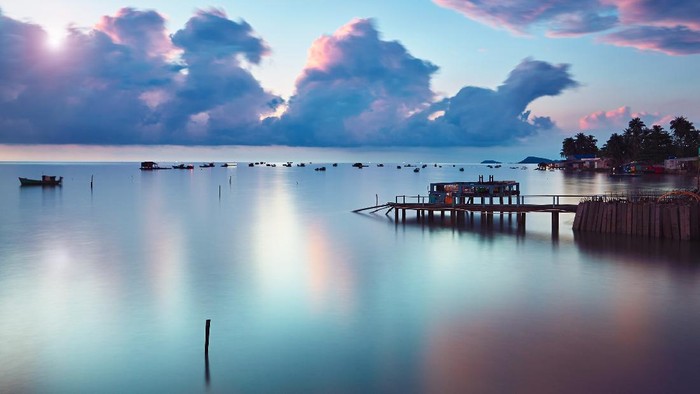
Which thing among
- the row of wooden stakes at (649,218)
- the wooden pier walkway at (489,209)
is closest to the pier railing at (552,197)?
the wooden pier walkway at (489,209)

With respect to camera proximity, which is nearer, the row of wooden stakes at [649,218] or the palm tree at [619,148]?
the row of wooden stakes at [649,218]

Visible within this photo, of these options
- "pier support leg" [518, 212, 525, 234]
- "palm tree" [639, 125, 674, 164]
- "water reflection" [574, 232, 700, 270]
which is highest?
"palm tree" [639, 125, 674, 164]

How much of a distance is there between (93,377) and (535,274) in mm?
25081

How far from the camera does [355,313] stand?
25656mm

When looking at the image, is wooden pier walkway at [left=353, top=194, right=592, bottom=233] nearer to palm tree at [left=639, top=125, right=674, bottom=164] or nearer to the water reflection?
the water reflection

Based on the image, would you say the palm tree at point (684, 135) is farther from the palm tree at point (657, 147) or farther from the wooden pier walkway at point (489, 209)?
the wooden pier walkway at point (489, 209)

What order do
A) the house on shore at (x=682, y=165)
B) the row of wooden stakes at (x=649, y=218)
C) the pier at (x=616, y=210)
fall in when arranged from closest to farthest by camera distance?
1. the row of wooden stakes at (x=649, y=218)
2. the pier at (x=616, y=210)
3. the house on shore at (x=682, y=165)

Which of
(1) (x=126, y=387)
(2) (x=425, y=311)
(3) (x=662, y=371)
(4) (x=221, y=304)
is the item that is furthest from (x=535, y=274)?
(1) (x=126, y=387)

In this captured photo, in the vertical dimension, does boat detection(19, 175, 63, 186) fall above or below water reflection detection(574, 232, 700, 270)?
above

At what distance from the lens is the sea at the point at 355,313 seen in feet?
59.2

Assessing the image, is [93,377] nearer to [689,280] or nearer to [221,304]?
[221,304]

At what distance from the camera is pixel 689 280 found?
1196 inches

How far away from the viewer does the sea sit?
18.0 meters

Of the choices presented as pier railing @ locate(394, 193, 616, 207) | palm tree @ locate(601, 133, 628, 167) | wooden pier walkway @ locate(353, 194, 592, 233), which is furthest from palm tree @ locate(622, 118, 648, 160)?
wooden pier walkway @ locate(353, 194, 592, 233)
